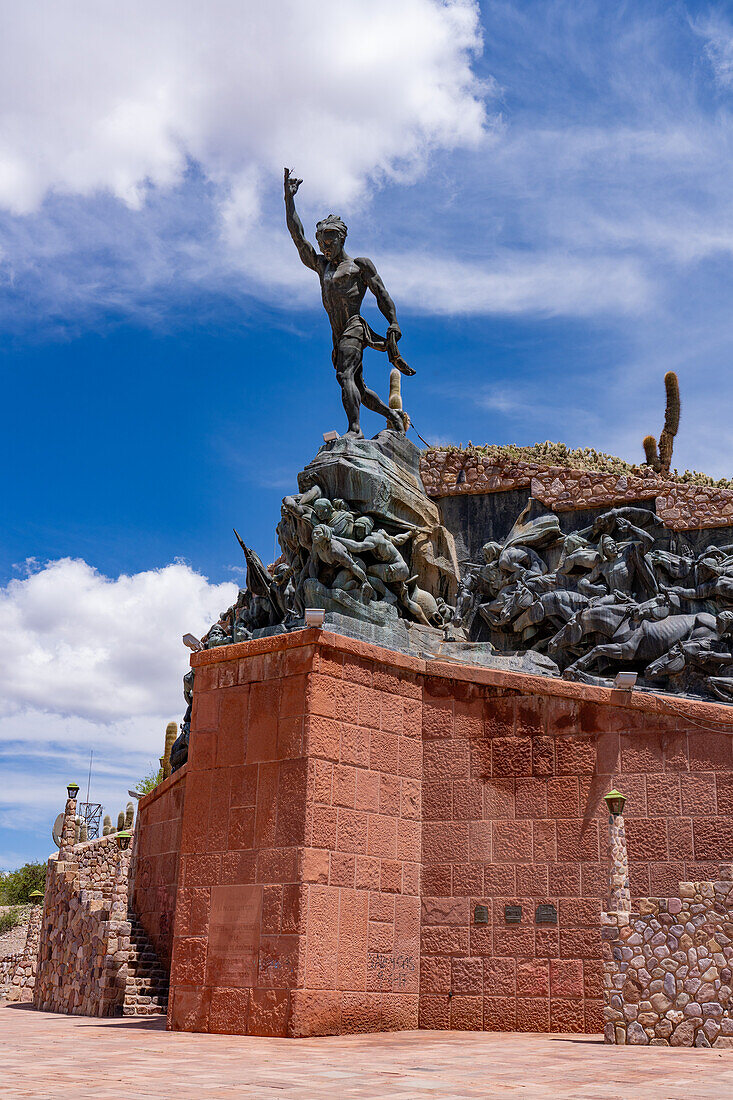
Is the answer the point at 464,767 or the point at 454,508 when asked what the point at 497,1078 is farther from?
the point at 454,508

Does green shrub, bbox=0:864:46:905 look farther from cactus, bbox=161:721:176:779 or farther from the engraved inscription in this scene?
the engraved inscription

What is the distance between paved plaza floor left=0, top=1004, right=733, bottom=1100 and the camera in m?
5.71

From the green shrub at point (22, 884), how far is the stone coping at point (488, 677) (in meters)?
39.8

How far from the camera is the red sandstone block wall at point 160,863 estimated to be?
14586 millimetres

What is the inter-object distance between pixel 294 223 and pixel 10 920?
2820 cm

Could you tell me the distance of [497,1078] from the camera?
21.2 feet

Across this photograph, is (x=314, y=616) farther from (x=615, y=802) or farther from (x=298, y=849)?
(x=615, y=802)

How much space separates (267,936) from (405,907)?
1639 mm

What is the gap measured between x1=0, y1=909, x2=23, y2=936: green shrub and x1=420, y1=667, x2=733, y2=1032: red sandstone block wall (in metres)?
26.6

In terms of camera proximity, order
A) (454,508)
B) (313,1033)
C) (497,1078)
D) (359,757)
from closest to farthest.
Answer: (497,1078), (313,1033), (359,757), (454,508)

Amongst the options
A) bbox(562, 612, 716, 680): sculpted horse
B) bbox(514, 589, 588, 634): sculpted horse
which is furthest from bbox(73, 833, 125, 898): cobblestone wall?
bbox(562, 612, 716, 680): sculpted horse

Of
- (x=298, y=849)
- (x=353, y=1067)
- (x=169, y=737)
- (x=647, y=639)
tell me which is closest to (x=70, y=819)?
(x=169, y=737)

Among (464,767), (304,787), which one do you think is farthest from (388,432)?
(304,787)

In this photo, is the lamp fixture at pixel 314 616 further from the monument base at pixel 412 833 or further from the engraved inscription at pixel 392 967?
the engraved inscription at pixel 392 967
